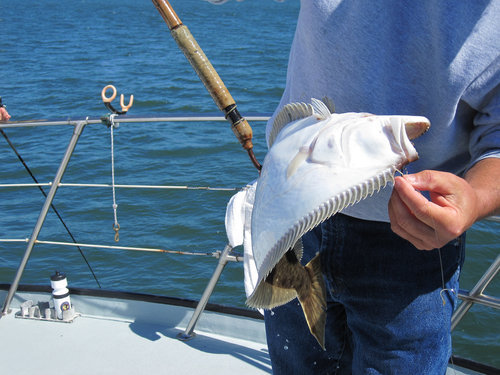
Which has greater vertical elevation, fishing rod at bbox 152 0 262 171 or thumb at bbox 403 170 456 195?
fishing rod at bbox 152 0 262 171

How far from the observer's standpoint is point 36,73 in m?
12.8

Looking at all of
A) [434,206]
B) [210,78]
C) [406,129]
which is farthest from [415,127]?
[210,78]

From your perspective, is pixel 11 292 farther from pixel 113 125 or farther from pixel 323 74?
pixel 323 74

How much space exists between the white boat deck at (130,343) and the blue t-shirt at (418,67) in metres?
1.30

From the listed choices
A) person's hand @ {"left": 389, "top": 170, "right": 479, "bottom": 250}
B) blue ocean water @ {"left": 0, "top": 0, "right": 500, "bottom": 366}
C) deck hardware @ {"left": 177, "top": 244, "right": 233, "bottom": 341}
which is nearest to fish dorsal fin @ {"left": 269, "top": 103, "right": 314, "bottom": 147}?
person's hand @ {"left": 389, "top": 170, "right": 479, "bottom": 250}

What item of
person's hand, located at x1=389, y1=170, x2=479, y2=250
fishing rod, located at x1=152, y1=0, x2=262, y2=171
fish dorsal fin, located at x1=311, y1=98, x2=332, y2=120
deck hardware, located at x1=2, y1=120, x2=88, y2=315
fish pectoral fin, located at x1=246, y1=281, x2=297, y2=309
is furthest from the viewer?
deck hardware, located at x1=2, y1=120, x2=88, y2=315

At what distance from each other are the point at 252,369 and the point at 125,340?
576 mm

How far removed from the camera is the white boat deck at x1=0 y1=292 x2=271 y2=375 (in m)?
2.18

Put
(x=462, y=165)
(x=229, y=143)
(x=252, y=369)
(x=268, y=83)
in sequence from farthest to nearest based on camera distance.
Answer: (x=268, y=83)
(x=229, y=143)
(x=252, y=369)
(x=462, y=165)

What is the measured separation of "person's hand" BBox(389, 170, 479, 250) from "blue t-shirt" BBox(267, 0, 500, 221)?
144mm

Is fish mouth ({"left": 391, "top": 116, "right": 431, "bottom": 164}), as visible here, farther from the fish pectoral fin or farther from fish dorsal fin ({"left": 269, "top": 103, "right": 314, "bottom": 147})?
the fish pectoral fin

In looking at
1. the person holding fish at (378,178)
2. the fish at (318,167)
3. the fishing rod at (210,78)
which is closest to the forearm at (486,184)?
the person holding fish at (378,178)

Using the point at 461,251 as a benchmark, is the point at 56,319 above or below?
below

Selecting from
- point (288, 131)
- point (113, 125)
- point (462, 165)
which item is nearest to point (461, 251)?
point (462, 165)
